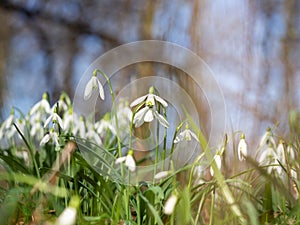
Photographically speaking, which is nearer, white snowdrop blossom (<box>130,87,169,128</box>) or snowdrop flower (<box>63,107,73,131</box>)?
white snowdrop blossom (<box>130,87,169,128</box>)

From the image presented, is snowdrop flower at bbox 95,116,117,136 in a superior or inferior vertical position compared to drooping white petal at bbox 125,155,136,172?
superior

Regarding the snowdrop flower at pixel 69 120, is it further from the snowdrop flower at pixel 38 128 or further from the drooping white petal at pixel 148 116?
the drooping white petal at pixel 148 116

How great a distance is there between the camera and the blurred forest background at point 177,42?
217cm

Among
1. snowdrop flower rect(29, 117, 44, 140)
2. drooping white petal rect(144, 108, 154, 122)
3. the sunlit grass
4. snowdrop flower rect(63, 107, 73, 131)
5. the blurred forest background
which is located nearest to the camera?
the sunlit grass

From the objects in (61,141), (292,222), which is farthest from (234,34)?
(292,222)

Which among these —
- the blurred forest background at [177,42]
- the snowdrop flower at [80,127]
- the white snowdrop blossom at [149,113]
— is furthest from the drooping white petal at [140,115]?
the snowdrop flower at [80,127]

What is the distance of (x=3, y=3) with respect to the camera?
5.43m

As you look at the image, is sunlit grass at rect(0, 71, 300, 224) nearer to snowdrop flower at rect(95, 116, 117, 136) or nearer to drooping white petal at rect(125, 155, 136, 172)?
drooping white petal at rect(125, 155, 136, 172)

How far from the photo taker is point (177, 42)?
9.20 ft

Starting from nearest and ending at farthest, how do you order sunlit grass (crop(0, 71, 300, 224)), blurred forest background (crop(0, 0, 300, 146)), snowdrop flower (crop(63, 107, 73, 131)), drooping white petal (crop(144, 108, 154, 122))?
sunlit grass (crop(0, 71, 300, 224)) < drooping white petal (crop(144, 108, 154, 122)) < snowdrop flower (crop(63, 107, 73, 131)) < blurred forest background (crop(0, 0, 300, 146))

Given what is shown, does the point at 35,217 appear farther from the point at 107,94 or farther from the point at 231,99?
the point at 107,94

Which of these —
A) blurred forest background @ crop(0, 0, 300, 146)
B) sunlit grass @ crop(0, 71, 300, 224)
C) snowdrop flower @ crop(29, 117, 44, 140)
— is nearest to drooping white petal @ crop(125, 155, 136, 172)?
sunlit grass @ crop(0, 71, 300, 224)

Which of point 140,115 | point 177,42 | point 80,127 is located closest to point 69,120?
point 80,127

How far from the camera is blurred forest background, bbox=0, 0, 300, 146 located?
217 cm
